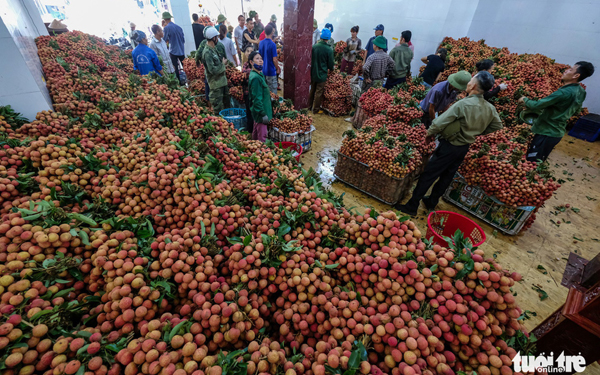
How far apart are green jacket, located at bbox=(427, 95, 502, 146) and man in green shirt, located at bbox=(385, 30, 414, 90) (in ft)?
12.0

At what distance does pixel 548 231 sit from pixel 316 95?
5908 millimetres

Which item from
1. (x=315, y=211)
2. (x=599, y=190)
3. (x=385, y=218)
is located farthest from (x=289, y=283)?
(x=599, y=190)

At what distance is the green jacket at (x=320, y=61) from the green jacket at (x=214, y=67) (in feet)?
8.34

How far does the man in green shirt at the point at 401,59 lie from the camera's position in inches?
241

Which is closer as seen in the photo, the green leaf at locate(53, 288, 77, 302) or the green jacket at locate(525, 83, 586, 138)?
the green leaf at locate(53, 288, 77, 302)

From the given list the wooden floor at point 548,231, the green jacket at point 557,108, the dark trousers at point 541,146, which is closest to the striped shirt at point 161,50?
the wooden floor at point 548,231

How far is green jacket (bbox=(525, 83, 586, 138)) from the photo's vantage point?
3.61m

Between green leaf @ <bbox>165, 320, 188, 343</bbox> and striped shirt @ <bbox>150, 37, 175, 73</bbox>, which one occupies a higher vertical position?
striped shirt @ <bbox>150, 37, 175, 73</bbox>

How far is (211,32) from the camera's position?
4914 mm

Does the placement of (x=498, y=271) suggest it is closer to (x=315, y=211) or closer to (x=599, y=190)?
(x=315, y=211)

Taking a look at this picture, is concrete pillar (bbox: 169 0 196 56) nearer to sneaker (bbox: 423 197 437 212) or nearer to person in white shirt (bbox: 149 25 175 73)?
person in white shirt (bbox: 149 25 175 73)

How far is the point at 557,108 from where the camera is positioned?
3.81 meters

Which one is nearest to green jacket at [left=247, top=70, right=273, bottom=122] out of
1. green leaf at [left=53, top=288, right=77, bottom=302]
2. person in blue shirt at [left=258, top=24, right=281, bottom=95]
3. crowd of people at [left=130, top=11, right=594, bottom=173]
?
crowd of people at [left=130, top=11, right=594, bottom=173]

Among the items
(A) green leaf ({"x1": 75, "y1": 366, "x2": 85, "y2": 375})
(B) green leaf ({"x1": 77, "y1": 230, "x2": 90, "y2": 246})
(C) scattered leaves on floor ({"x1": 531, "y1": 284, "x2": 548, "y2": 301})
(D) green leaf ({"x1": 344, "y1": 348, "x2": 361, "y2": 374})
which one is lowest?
(C) scattered leaves on floor ({"x1": 531, "y1": 284, "x2": 548, "y2": 301})
